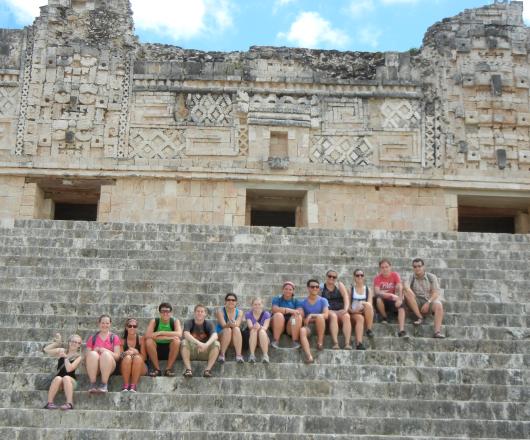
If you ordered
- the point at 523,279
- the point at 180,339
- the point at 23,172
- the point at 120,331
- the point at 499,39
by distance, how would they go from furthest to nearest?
the point at 499,39
the point at 23,172
the point at 523,279
the point at 120,331
the point at 180,339

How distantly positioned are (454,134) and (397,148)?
1.18 m

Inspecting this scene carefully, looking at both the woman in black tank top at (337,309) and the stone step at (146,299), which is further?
the stone step at (146,299)

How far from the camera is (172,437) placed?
22.1 feet

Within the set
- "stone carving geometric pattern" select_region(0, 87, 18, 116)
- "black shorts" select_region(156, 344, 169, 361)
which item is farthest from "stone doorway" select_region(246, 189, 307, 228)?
"black shorts" select_region(156, 344, 169, 361)

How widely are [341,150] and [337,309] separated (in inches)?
295

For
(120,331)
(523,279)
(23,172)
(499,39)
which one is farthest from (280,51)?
(120,331)

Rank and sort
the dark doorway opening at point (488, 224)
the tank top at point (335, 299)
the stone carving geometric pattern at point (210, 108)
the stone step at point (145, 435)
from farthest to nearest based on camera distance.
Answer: the dark doorway opening at point (488, 224)
the stone carving geometric pattern at point (210, 108)
the tank top at point (335, 299)
the stone step at point (145, 435)

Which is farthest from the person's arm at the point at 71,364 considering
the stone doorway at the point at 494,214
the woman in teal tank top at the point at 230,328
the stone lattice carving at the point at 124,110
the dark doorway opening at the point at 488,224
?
the dark doorway opening at the point at 488,224

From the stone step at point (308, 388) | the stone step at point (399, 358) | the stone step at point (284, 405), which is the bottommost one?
the stone step at point (284, 405)

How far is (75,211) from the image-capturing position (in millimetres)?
16922

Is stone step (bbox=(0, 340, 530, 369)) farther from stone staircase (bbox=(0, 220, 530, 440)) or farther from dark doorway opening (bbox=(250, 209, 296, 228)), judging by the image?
dark doorway opening (bbox=(250, 209, 296, 228))

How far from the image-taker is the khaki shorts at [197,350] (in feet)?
24.9

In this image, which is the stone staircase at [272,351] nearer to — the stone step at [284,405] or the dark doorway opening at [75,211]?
the stone step at [284,405]

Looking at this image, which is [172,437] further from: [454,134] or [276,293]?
[454,134]
